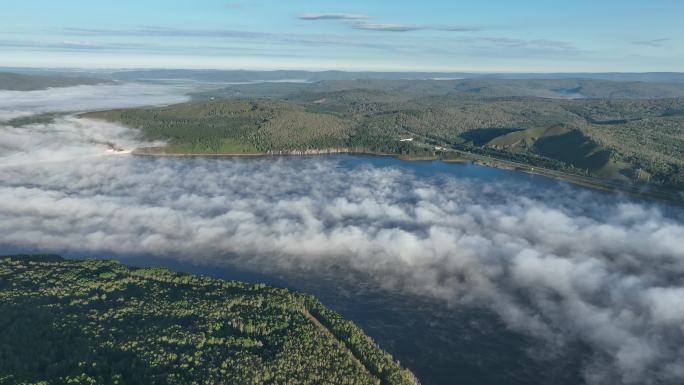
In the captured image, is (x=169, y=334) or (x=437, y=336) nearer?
(x=169, y=334)

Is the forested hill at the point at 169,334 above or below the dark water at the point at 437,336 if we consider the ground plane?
above

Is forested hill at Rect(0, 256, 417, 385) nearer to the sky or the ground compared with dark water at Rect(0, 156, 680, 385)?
nearer to the sky

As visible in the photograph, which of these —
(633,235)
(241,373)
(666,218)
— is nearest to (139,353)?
(241,373)

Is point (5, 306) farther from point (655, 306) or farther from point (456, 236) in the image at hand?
point (655, 306)

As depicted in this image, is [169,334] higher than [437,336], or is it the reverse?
[169,334]
